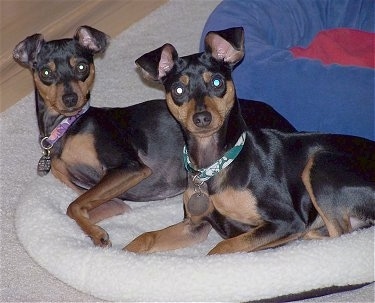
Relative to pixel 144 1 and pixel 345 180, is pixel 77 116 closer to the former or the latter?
pixel 345 180

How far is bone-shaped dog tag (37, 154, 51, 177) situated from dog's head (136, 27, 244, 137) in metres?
0.75

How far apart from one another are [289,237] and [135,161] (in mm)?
811

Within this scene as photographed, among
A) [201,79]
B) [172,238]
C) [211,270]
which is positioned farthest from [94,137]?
[211,270]

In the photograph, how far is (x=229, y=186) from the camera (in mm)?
3670

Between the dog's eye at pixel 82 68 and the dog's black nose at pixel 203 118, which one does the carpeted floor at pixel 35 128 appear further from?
the dog's black nose at pixel 203 118

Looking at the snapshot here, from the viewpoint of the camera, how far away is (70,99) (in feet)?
12.7

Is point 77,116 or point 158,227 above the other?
point 77,116

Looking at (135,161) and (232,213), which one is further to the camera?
(135,161)

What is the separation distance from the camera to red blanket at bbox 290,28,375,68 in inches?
190

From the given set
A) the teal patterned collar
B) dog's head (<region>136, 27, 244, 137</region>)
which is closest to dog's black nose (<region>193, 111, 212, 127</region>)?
dog's head (<region>136, 27, 244, 137</region>)

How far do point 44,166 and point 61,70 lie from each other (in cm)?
49

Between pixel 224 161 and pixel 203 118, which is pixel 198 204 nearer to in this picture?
pixel 224 161

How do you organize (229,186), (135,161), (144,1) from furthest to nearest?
(144,1) < (135,161) < (229,186)

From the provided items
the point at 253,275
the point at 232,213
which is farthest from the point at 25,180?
the point at 253,275
